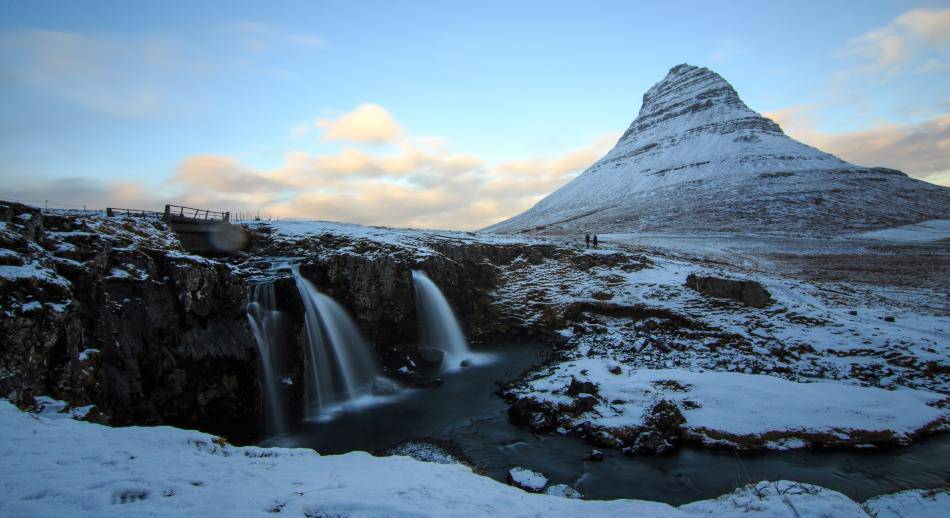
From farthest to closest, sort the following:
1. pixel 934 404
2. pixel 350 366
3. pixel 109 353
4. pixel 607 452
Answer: pixel 350 366
pixel 934 404
pixel 607 452
pixel 109 353

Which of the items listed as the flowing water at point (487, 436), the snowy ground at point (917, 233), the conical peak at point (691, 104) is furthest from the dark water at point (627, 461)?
the conical peak at point (691, 104)

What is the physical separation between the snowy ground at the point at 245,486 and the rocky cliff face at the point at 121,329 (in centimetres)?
200

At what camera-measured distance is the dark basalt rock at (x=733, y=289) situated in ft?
87.2

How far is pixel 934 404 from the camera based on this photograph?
15617mm

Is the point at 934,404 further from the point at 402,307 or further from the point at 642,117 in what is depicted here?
the point at 642,117

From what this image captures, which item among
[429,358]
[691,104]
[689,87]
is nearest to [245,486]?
[429,358]

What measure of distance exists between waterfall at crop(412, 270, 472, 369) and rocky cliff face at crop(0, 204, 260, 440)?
11.6m

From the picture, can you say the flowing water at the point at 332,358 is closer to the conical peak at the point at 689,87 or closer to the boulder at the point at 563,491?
the boulder at the point at 563,491

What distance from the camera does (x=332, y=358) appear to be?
21891 mm

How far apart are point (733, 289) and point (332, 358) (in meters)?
23.2

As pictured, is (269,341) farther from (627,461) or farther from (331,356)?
(627,461)

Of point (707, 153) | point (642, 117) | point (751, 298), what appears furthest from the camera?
point (642, 117)

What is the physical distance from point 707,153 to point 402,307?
130 metres

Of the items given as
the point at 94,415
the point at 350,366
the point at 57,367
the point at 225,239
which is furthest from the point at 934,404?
the point at 225,239
